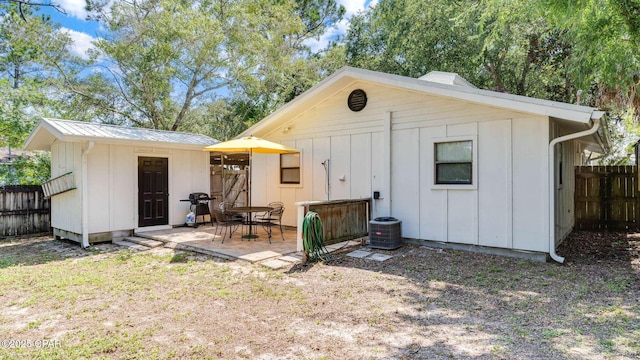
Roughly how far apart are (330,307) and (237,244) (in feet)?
11.8

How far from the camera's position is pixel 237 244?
23.7 feet

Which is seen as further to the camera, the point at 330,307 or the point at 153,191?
the point at 153,191

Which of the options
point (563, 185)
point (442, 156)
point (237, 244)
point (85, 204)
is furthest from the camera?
point (563, 185)

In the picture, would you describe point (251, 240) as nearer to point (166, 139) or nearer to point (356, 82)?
point (166, 139)

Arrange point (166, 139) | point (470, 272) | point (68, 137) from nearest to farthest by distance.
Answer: point (470, 272), point (68, 137), point (166, 139)

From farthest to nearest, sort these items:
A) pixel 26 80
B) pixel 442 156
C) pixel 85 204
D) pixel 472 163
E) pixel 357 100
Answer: pixel 26 80, pixel 357 100, pixel 85 204, pixel 442 156, pixel 472 163

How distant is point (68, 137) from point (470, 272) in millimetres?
7693

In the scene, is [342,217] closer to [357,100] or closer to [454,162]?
[454,162]

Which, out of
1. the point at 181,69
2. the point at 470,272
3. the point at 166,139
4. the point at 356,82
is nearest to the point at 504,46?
the point at 356,82

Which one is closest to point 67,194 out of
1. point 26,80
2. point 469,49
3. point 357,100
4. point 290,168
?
point 290,168

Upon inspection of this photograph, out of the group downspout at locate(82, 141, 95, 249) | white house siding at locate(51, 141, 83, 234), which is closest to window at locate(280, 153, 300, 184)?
downspout at locate(82, 141, 95, 249)

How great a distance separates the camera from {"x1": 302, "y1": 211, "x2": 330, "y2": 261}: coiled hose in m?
5.94

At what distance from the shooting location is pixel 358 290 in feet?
15.4

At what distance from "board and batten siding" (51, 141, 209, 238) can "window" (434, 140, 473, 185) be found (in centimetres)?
632
